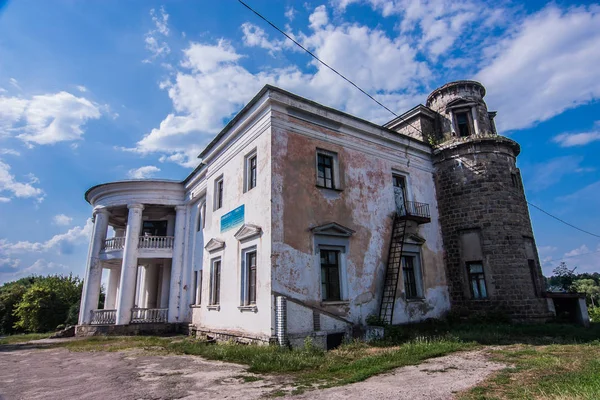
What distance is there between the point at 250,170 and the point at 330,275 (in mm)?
5000

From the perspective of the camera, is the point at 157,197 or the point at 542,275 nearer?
the point at 542,275

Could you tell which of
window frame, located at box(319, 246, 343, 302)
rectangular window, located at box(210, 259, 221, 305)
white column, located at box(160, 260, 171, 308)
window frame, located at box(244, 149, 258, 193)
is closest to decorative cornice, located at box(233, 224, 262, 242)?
window frame, located at box(244, 149, 258, 193)

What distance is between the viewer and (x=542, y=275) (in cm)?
1622

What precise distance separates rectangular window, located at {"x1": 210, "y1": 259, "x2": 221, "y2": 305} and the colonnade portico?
524 cm

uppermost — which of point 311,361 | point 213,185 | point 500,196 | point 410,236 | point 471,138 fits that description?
point 471,138

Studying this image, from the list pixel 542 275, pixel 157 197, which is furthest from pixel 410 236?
pixel 157 197

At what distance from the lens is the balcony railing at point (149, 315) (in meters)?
18.6

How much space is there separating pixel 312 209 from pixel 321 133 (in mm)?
3104

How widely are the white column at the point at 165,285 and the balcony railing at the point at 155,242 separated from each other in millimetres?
2202

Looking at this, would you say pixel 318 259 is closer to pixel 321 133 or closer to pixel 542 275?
pixel 321 133

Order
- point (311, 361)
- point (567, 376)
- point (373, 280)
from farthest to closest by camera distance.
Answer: point (373, 280) → point (311, 361) → point (567, 376)

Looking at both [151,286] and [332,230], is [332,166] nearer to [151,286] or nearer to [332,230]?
[332,230]

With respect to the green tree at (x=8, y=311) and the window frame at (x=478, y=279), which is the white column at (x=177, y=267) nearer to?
the window frame at (x=478, y=279)

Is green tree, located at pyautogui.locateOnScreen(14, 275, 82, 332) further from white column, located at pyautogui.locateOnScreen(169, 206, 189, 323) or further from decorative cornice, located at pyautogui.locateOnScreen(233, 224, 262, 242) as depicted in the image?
decorative cornice, located at pyautogui.locateOnScreen(233, 224, 262, 242)
